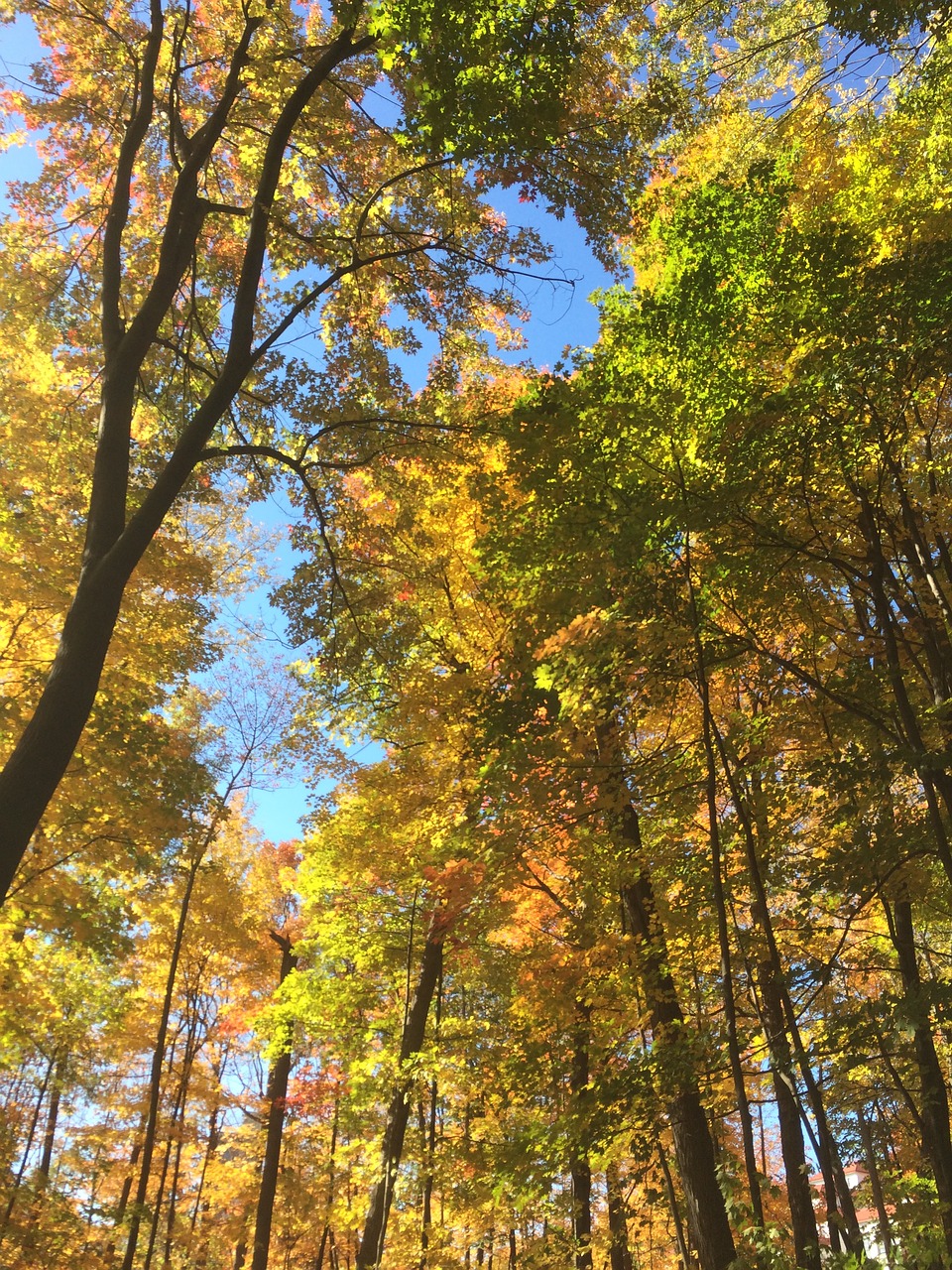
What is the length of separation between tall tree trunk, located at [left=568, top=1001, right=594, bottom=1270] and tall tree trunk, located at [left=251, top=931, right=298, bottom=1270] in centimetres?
455

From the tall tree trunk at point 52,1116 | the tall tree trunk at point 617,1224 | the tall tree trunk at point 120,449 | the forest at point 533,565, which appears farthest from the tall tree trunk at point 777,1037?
the tall tree trunk at point 52,1116

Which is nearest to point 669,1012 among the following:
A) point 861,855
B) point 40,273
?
point 861,855

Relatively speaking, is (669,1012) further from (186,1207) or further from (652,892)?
(186,1207)

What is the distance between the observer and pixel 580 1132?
14.7ft

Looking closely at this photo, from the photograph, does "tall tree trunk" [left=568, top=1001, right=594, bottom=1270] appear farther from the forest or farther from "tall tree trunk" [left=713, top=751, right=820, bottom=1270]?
"tall tree trunk" [left=713, top=751, right=820, bottom=1270]

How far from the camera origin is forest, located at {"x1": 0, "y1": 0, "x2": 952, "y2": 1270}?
4230 millimetres

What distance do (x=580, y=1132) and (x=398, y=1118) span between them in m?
5.11

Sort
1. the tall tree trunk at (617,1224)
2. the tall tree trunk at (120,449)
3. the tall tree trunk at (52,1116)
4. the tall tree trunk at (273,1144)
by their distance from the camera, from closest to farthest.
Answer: the tall tree trunk at (120,449) < the tall tree trunk at (617,1224) < the tall tree trunk at (273,1144) < the tall tree trunk at (52,1116)

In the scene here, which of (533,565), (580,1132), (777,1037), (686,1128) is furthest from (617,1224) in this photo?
(533,565)

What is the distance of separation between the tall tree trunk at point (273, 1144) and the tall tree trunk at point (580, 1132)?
4553 millimetres

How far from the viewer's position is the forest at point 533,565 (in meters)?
4.23

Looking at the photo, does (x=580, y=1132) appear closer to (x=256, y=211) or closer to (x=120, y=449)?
(x=120, y=449)

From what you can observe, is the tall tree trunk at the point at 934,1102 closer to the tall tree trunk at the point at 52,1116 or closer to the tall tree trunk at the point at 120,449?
the tall tree trunk at the point at 120,449

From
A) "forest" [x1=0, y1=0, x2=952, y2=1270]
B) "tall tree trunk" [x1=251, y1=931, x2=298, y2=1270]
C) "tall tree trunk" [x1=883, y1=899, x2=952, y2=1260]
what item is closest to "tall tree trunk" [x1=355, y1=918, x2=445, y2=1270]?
"forest" [x1=0, y1=0, x2=952, y2=1270]
